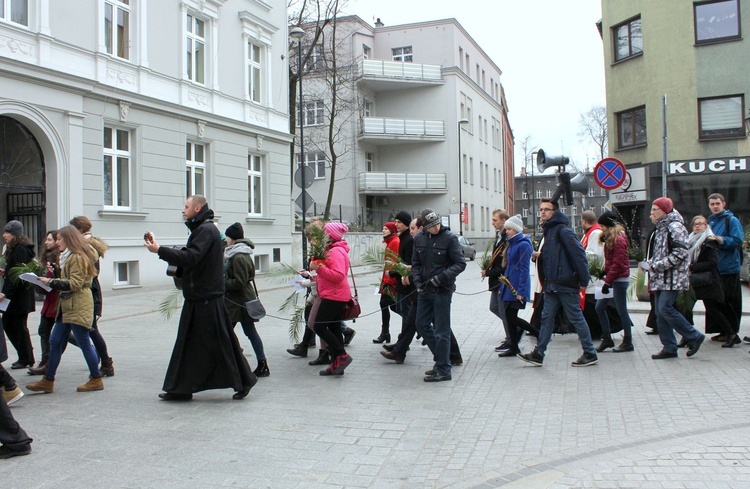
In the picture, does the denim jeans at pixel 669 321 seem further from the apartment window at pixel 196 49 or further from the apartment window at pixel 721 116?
the apartment window at pixel 721 116

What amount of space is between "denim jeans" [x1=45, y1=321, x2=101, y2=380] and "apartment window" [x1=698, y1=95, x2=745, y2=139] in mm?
23199

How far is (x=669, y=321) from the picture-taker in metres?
8.11

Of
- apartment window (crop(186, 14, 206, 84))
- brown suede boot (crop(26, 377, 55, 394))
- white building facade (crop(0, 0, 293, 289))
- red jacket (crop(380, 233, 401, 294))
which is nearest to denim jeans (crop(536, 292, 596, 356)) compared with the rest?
red jacket (crop(380, 233, 401, 294))

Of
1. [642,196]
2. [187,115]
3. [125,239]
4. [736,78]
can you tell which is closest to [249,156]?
[187,115]

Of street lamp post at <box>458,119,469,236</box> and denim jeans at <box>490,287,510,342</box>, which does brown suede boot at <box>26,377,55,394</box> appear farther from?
street lamp post at <box>458,119,469,236</box>

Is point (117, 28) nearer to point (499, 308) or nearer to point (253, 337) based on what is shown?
point (253, 337)

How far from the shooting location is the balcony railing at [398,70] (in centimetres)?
4362

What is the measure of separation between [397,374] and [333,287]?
124 cm

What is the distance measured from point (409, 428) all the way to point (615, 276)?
4.45 m

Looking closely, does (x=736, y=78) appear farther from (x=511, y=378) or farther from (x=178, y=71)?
(x=511, y=378)

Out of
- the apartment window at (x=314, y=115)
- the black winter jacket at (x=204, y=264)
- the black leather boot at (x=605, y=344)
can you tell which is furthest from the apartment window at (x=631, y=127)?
the black winter jacket at (x=204, y=264)

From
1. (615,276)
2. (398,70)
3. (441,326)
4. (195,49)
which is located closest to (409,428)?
(441,326)

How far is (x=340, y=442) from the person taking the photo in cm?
512

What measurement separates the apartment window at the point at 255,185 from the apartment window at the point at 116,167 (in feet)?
19.9
